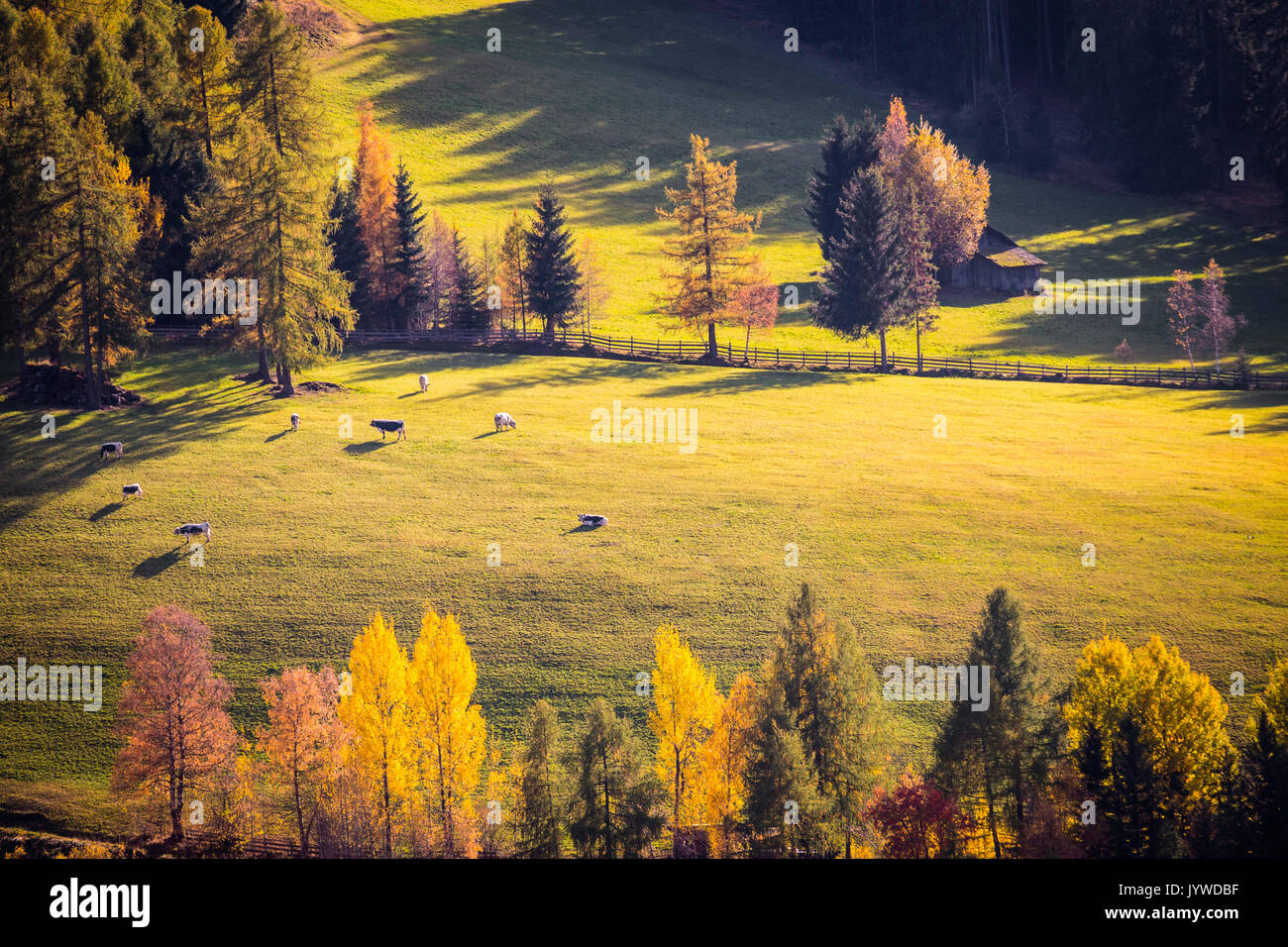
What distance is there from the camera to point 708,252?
71.1m

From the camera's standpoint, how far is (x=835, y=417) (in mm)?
59438

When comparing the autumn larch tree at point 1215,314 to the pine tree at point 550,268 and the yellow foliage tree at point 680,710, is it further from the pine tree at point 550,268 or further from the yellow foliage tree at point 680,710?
the yellow foliage tree at point 680,710

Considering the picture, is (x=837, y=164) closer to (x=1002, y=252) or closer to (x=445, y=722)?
(x=1002, y=252)

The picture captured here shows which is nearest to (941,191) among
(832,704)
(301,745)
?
(832,704)

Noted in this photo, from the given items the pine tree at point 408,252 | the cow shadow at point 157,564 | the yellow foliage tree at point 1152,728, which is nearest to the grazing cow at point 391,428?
the cow shadow at point 157,564

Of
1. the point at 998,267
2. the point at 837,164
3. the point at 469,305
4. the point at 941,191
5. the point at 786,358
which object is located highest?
the point at 837,164

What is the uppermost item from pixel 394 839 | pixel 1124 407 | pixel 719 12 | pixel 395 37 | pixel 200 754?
pixel 719 12

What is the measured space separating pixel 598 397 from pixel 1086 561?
27769 mm

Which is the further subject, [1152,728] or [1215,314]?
[1215,314]

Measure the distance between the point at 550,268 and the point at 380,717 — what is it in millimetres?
43178

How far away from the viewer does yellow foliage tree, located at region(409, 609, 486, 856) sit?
32031 millimetres
